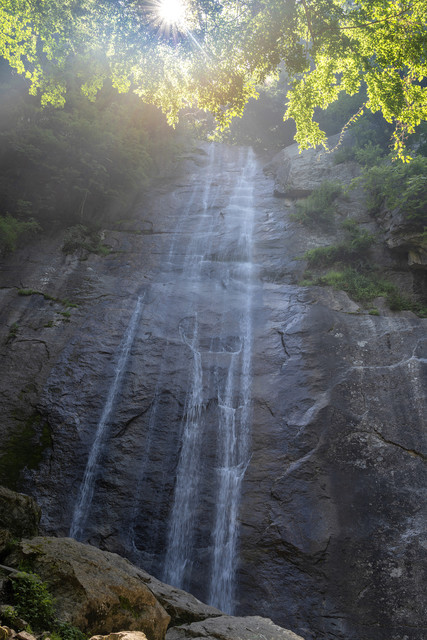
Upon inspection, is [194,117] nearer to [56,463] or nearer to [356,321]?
[356,321]

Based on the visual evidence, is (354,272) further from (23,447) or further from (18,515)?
(18,515)

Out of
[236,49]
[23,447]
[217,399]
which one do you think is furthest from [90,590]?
[236,49]

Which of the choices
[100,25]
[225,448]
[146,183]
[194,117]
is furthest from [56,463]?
[194,117]

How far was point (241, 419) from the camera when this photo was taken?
8.96 metres

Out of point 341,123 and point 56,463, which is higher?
point 341,123

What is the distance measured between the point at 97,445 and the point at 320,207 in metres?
11.0

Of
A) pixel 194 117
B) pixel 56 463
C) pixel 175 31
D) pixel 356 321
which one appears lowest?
pixel 56 463

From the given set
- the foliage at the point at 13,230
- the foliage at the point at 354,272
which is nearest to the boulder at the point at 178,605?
the foliage at the point at 354,272

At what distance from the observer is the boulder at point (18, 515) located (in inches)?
164

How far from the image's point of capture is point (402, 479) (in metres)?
7.30

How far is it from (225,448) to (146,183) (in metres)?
12.7

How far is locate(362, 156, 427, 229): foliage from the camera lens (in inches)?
436

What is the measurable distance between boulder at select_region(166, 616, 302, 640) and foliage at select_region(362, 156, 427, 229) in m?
10.3

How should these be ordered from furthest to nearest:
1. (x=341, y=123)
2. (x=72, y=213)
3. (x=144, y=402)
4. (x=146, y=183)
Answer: (x=341, y=123) → (x=146, y=183) → (x=72, y=213) → (x=144, y=402)
